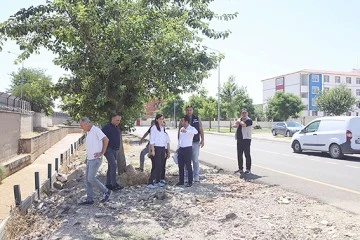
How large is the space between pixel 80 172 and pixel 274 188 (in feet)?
20.4

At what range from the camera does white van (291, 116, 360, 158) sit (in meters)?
15.6

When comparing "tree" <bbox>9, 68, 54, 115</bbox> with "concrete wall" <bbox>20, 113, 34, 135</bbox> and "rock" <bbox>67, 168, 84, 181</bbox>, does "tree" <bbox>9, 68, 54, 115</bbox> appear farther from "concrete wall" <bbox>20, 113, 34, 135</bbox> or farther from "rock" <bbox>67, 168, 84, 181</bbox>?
"rock" <bbox>67, 168, 84, 181</bbox>

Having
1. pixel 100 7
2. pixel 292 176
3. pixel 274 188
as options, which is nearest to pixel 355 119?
pixel 292 176

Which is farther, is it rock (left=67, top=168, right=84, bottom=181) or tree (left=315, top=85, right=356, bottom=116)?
tree (left=315, top=85, right=356, bottom=116)

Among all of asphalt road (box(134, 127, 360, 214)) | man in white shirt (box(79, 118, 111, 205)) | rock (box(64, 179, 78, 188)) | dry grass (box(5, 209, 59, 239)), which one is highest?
man in white shirt (box(79, 118, 111, 205))

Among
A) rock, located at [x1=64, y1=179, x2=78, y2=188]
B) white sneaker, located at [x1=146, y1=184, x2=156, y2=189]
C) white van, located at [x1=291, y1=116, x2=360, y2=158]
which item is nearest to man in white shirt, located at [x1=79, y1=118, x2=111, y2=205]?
white sneaker, located at [x1=146, y1=184, x2=156, y2=189]

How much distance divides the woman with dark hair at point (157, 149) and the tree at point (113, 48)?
108 cm

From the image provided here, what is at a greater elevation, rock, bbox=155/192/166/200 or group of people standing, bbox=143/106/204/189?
group of people standing, bbox=143/106/204/189

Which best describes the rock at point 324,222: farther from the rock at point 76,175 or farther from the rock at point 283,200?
the rock at point 76,175

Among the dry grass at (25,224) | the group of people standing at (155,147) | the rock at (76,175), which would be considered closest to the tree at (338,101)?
the group of people standing at (155,147)

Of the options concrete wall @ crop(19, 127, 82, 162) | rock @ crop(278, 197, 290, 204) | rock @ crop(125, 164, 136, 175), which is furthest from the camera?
concrete wall @ crop(19, 127, 82, 162)

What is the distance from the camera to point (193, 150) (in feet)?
31.4

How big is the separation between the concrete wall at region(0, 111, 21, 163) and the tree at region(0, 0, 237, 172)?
7.17m

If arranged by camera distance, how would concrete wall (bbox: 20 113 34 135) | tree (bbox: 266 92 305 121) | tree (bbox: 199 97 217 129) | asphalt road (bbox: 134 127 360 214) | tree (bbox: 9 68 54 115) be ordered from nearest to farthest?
asphalt road (bbox: 134 127 360 214) → concrete wall (bbox: 20 113 34 135) → tree (bbox: 9 68 54 115) → tree (bbox: 266 92 305 121) → tree (bbox: 199 97 217 129)
